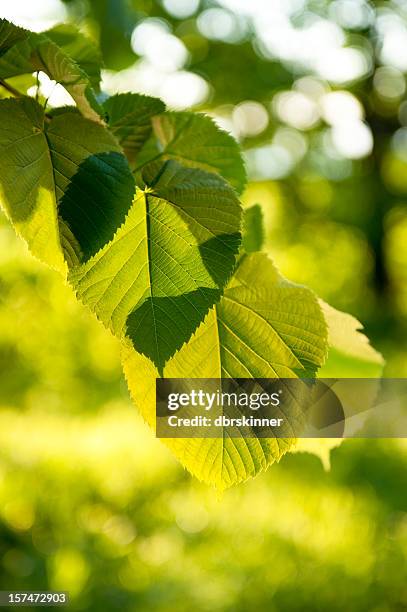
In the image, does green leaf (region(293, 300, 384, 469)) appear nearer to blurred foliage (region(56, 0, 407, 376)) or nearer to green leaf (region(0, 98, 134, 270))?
green leaf (region(0, 98, 134, 270))

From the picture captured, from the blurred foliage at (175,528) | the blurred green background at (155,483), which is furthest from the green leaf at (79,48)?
the blurred foliage at (175,528)

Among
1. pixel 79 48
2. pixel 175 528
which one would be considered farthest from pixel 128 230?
pixel 175 528

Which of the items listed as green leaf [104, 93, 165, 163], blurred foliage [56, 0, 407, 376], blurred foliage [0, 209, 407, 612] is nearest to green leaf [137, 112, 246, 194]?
green leaf [104, 93, 165, 163]

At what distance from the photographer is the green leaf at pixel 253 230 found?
32cm

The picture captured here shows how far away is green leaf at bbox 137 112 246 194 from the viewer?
288 mm

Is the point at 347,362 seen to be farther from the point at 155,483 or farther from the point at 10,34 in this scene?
the point at 155,483

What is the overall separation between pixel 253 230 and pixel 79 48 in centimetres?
11

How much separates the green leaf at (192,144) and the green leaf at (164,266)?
6 cm

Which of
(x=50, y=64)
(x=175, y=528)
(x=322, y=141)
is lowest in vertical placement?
(x=175, y=528)

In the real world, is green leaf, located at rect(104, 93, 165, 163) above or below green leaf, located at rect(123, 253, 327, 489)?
above

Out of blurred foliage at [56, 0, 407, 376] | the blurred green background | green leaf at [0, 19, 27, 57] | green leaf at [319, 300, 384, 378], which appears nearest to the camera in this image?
green leaf at [0, 19, 27, 57]

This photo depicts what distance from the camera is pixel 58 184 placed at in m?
0.22

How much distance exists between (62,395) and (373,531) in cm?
155

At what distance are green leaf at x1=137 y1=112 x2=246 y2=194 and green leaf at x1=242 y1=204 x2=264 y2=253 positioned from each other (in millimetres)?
35
